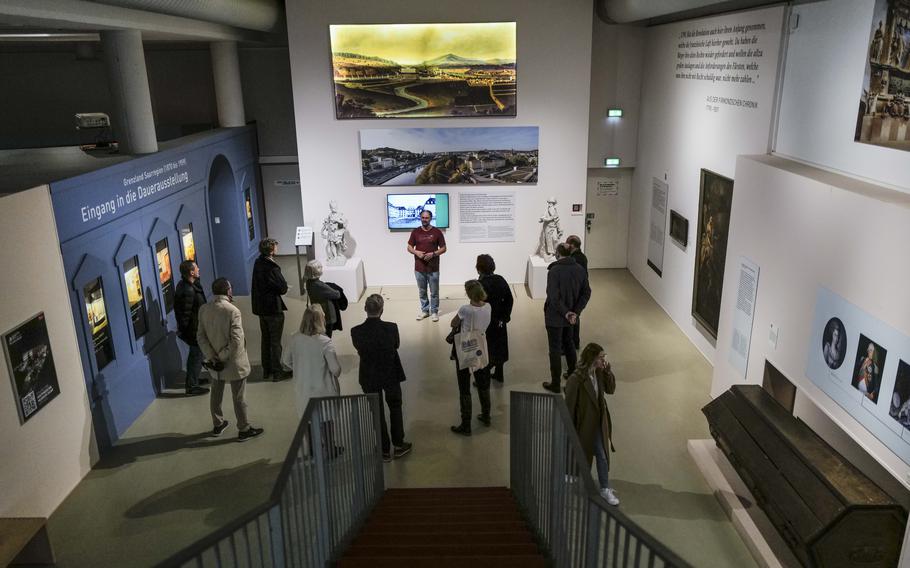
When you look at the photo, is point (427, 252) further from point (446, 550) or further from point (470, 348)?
point (446, 550)

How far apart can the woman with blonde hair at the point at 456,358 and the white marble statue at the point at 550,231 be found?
463 centimetres

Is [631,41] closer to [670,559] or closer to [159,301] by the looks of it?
[159,301]

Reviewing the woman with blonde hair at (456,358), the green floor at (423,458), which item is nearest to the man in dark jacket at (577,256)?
the green floor at (423,458)

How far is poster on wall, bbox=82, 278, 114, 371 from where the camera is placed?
656 centimetres

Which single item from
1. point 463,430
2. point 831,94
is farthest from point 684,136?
point 463,430

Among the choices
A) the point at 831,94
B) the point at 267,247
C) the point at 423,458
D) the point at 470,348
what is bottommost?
the point at 423,458

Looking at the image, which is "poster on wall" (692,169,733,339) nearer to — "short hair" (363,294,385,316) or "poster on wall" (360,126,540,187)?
"poster on wall" (360,126,540,187)

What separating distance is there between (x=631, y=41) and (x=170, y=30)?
7426 mm

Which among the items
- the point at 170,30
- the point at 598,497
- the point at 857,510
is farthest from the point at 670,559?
the point at 170,30

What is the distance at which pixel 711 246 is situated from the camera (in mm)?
8328

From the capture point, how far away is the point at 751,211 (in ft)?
21.6

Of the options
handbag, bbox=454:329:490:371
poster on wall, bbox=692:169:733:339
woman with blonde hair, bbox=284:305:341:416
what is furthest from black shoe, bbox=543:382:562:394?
woman with blonde hair, bbox=284:305:341:416

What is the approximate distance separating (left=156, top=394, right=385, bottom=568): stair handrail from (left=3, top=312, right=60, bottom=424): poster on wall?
1.98 meters

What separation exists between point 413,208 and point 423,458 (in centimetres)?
584
